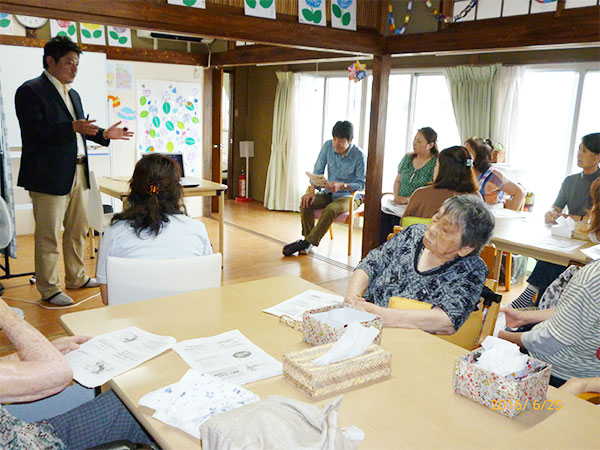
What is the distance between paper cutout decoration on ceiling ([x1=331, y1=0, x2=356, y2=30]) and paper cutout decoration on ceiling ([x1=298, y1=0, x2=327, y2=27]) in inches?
3.9

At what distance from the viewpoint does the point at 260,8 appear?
3.54m

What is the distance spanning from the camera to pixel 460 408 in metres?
1.33

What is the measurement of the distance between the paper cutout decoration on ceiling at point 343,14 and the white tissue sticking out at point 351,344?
3.03 metres

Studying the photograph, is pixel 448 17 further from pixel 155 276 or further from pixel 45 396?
pixel 45 396

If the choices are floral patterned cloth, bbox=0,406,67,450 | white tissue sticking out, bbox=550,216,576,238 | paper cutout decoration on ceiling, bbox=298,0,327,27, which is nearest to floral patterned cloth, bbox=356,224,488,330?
floral patterned cloth, bbox=0,406,67,450

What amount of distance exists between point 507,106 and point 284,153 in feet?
10.5

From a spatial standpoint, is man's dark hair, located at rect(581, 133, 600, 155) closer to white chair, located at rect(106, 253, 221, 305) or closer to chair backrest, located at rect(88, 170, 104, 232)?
white chair, located at rect(106, 253, 221, 305)

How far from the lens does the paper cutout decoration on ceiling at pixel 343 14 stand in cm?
393

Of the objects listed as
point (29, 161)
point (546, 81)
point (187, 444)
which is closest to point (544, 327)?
point (187, 444)

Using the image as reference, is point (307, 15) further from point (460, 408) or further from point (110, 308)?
point (460, 408)

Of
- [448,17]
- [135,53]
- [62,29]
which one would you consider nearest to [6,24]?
[62,29]

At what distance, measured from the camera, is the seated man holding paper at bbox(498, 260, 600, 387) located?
1702 mm

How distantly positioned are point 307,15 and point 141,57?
3.00 meters

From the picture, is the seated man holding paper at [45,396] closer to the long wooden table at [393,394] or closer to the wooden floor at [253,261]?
the long wooden table at [393,394]
